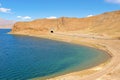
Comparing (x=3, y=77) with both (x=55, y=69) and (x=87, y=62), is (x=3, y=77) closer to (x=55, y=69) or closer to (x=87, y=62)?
(x=55, y=69)

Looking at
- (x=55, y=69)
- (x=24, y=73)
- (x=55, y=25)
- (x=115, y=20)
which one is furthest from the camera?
(x=55, y=25)

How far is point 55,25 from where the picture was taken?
187750 millimetres

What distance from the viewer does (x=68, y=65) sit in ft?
169

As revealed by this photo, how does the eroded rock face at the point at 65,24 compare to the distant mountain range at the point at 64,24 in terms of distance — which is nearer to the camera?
the eroded rock face at the point at 65,24

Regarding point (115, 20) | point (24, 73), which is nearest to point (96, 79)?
point (24, 73)

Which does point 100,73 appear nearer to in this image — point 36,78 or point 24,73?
point 36,78

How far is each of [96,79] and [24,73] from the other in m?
15.0

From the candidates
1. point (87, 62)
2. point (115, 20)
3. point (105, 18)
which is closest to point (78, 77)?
point (87, 62)

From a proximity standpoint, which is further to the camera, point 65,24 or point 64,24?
point 64,24

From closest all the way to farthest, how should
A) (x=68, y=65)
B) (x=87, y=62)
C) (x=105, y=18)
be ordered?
(x=68, y=65)
(x=87, y=62)
(x=105, y=18)

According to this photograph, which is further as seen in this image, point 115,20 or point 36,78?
point 115,20

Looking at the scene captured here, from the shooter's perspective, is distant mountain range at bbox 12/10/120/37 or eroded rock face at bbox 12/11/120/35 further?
distant mountain range at bbox 12/10/120/37

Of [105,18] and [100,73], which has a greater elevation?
[105,18]

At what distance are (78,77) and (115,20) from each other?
126 m
